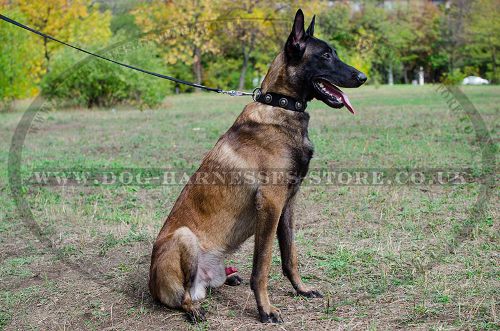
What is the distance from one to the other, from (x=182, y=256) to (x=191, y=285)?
228 millimetres

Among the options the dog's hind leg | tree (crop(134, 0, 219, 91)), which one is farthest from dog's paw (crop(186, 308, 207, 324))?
tree (crop(134, 0, 219, 91))

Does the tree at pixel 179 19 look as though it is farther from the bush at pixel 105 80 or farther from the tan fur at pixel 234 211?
the tan fur at pixel 234 211

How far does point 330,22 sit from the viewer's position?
3056 centimetres

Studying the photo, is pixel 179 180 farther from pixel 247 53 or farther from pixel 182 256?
pixel 247 53

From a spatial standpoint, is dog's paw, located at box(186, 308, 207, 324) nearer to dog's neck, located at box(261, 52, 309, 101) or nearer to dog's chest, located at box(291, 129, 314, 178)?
dog's chest, located at box(291, 129, 314, 178)

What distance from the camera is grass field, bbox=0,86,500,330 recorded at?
3939 millimetres

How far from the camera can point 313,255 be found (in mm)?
5176

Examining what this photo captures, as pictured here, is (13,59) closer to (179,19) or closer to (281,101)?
(179,19)

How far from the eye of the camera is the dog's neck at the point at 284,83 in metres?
4.01

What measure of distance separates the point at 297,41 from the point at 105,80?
59.9 ft

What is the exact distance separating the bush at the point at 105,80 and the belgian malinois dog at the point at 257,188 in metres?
17.2

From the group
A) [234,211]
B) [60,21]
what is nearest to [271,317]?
[234,211]

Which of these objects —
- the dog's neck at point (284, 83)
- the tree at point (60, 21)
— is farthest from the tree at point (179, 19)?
the dog's neck at point (284, 83)

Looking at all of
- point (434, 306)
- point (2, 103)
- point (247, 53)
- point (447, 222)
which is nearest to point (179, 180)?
point (447, 222)
